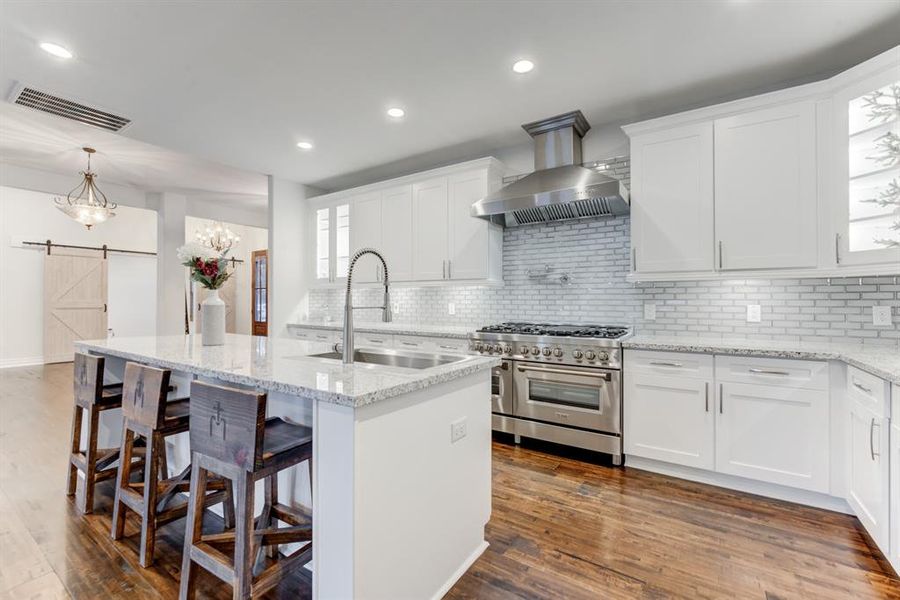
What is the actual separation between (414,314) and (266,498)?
3008 millimetres

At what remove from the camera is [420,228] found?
14.1 ft

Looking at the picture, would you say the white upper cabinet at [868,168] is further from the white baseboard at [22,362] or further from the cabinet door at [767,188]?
the white baseboard at [22,362]

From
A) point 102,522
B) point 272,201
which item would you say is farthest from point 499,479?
point 272,201

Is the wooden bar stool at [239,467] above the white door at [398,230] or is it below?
below

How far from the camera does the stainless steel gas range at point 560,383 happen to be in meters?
2.99

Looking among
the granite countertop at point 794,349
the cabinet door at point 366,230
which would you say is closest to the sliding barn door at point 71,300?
the cabinet door at point 366,230

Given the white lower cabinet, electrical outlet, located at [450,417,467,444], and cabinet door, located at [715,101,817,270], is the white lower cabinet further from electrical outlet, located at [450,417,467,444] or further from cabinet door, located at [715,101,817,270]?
electrical outlet, located at [450,417,467,444]

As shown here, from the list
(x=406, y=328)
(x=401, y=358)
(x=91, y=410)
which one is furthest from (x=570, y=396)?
(x=91, y=410)

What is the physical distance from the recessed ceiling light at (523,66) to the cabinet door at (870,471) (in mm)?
2546

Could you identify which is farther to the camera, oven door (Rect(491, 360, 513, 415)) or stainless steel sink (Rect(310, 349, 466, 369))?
oven door (Rect(491, 360, 513, 415))

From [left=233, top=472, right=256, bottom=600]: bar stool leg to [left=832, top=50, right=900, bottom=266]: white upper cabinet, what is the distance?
3.23 meters

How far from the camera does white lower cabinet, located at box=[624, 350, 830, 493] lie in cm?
240

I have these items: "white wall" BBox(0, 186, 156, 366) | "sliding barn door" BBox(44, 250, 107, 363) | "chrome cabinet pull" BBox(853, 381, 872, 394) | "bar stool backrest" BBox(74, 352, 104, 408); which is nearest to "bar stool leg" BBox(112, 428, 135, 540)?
"bar stool backrest" BBox(74, 352, 104, 408)

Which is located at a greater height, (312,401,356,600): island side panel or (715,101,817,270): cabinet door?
(715,101,817,270): cabinet door
